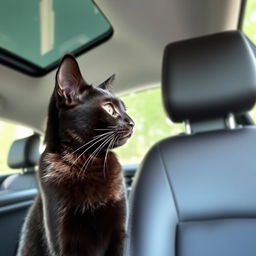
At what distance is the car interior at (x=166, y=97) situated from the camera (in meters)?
1.50

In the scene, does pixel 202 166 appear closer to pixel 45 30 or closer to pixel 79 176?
pixel 79 176

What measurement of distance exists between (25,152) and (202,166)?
67.9 inches

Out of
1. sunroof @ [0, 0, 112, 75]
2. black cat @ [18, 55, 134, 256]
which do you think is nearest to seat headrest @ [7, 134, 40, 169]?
sunroof @ [0, 0, 112, 75]

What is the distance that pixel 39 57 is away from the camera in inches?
97.7

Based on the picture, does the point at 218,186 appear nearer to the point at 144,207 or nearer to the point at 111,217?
the point at 144,207

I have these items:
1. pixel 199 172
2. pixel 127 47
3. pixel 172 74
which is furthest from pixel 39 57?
pixel 199 172

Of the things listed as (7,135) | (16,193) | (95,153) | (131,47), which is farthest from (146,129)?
(7,135)

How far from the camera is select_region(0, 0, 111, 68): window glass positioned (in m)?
2.14

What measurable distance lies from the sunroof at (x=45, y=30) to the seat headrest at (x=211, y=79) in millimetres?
616

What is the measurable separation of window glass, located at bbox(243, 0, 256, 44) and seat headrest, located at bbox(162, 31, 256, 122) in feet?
0.77

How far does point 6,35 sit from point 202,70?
1.13 metres

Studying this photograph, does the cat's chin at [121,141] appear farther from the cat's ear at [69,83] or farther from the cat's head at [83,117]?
the cat's ear at [69,83]

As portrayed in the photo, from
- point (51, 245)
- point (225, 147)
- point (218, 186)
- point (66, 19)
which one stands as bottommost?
point (51, 245)

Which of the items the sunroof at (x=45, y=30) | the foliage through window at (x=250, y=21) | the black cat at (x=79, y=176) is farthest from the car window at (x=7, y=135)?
the foliage through window at (x=250, y=21)
